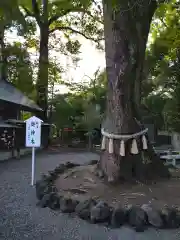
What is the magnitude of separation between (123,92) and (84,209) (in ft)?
8.09

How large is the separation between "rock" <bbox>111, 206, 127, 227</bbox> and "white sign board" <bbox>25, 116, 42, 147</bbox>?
3.11 m

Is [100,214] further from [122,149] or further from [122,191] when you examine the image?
[122,149]

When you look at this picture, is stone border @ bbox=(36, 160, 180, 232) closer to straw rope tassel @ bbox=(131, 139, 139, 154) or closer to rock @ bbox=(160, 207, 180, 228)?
rock @ bbox=(160, 207, 180, 228)

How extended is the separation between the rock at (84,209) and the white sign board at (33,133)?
2.55 meters

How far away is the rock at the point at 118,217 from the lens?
154 inches

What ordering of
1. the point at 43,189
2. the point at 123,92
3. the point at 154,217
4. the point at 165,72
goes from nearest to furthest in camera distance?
the point at 154,217 → the point at 43,189 → the point at 123,92 → the point at 165,72

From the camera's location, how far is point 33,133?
6641 millimetres

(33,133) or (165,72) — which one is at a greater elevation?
(165,72)

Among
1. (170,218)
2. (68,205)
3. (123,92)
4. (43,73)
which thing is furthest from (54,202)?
(43,73)

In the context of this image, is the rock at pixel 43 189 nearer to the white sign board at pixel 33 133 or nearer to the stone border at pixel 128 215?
the stone border at pixel 128 215

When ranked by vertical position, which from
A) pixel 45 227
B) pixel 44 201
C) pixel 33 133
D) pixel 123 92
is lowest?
pixel 45 227

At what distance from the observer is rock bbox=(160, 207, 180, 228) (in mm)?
3824

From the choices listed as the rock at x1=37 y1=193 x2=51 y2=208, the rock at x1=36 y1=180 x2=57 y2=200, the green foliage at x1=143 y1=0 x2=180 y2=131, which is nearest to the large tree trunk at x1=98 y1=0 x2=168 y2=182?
the rock at x1=36 y1=180 x2=57 y2=200

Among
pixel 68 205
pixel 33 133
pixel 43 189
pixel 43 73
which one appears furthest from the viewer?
pixel 43 73
